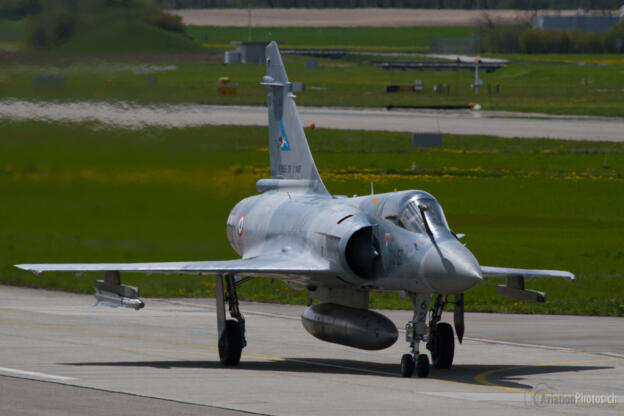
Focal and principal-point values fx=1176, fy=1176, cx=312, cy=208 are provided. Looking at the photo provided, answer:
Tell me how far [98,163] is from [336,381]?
17.2 meters

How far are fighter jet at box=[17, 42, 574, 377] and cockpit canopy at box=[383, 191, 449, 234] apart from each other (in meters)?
0.02

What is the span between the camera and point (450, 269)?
68.0 ft

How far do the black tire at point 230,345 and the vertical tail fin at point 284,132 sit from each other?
6048 millimetres

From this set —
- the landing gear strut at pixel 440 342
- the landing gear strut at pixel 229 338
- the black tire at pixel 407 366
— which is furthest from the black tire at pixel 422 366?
the landing gear strut at pixel 229 338

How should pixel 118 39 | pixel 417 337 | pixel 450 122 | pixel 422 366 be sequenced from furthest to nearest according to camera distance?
pixel 450 122 → pixel 118 39 → pixel 422 366 → pixel 417 337

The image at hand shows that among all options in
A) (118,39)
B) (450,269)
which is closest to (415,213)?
(450,269)

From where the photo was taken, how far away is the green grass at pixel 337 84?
1352 inches

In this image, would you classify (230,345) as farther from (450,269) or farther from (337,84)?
(337,84)

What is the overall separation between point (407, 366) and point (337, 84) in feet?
422

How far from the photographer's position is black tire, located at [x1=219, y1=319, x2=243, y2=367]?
23.9m

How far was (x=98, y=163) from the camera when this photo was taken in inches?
1439

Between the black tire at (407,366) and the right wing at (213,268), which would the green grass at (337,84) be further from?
the black tire at (407,366)

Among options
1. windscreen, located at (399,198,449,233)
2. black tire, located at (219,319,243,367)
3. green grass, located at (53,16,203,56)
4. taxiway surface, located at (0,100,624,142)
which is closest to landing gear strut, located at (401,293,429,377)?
windscreen, located at (399,198,449,233)

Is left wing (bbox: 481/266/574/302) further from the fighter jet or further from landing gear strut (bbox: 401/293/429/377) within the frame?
landing gear strut (bbox: 401/293/429/377)
